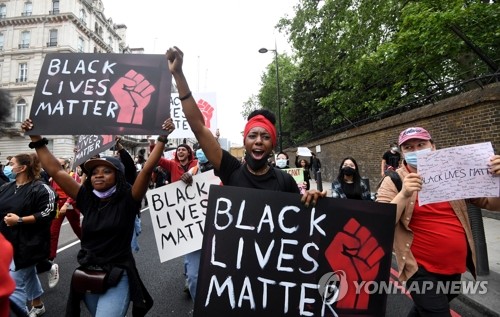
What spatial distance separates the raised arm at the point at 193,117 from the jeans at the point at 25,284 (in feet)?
7.95

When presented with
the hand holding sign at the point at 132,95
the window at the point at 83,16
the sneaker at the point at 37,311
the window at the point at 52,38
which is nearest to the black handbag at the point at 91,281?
the hand holding sign at the point at 132,95

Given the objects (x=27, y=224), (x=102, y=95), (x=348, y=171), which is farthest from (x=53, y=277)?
(x=348, y=171)

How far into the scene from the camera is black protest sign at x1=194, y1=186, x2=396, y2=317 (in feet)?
5.70

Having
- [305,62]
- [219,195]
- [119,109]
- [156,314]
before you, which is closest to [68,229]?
[156,314]

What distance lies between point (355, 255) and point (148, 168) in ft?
5.14

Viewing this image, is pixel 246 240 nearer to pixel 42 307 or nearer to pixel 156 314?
pixel 156 314

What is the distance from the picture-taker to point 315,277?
5.83 ft

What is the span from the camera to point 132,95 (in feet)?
8.50

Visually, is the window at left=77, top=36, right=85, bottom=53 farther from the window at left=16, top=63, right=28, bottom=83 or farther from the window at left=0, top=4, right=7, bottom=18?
the window at left=0, top=4, right=7, bottom=18

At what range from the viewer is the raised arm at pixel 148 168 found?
240cm

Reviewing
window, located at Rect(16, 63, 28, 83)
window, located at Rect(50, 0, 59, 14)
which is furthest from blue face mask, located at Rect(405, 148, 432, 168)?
window, located at Rect(50, 0, 59, 14)

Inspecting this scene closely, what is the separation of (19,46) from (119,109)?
154 feet

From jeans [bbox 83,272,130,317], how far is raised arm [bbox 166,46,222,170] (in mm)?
1130

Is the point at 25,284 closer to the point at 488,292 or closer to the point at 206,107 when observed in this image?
the point at 206,107
